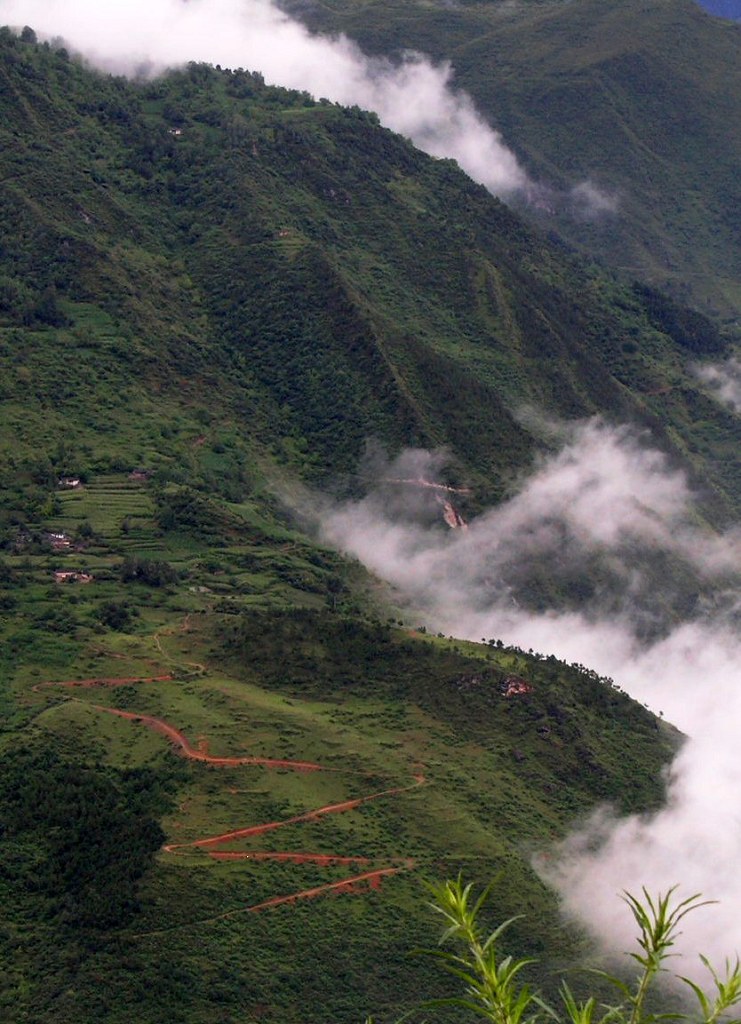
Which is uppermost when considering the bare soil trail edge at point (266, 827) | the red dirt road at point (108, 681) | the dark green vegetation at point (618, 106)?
the dark green vegetation at point (618, 106)

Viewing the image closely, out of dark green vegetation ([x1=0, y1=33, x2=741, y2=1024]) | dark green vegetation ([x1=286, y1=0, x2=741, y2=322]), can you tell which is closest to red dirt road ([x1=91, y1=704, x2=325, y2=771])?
dark green vegetation ([x1=0, y1=33, x2=741, y2=1024])

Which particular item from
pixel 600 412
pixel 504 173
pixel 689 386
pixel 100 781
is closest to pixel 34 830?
pixel 100 781

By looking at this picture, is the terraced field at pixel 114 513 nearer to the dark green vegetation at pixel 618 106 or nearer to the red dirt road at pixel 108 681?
the red dirt road at pixel 108 681

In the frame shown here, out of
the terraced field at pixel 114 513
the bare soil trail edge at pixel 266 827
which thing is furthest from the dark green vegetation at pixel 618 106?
the bare soil trail edge at pixel 266 827

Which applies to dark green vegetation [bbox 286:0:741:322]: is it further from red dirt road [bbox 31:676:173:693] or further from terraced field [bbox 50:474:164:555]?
red dirt road [bbox 31:676:173:693]

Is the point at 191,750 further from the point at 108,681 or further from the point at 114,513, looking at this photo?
the point at 114,513

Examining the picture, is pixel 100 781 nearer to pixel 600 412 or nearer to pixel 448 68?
pixel 600 412
